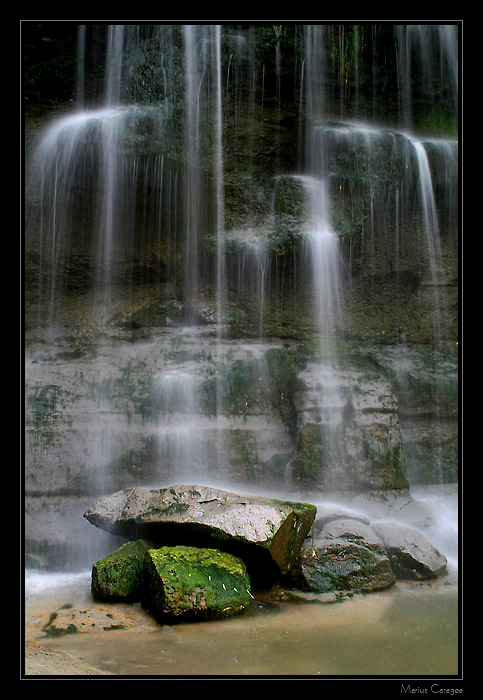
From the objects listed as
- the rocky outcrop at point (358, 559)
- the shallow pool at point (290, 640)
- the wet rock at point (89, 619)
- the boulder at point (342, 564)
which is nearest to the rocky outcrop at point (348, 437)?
the rocky outcrop at point (358, 559)

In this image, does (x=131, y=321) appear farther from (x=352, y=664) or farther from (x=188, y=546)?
(x=352, y=664)

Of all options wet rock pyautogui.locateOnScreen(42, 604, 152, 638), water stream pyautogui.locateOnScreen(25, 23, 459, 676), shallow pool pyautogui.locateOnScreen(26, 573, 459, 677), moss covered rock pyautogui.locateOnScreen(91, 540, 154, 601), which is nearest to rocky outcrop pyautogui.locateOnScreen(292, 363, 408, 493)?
water stream pyautogui.locateOnScreen(25, 23, 459, 676)

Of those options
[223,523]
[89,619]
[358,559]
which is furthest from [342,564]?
[89,619]

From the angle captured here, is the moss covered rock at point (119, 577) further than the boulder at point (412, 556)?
No

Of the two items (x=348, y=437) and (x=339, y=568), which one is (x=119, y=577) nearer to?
(x=339, y=568)

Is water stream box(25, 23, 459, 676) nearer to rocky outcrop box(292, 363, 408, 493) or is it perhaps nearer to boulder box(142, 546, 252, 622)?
rocky outcrop box(292, 363, 408, 493)

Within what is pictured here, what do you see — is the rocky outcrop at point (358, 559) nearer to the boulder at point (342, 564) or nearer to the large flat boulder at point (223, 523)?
the boulder at point (342, 564)

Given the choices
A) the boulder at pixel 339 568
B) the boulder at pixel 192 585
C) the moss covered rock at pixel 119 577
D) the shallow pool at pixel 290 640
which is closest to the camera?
the shallow pool at pixel 290 640

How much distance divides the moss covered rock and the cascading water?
2.09 meters

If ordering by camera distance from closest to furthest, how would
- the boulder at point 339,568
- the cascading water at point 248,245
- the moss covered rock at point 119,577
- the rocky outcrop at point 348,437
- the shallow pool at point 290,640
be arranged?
the shallow pool at point 290,640 < the moss covered rock at point 119,577 < the boulder at point 339,568 < the rocky outcrop at point 348,437 < the cascading water at point 248,245

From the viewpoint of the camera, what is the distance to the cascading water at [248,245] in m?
7.15

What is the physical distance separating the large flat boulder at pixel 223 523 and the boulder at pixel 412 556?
86 cm

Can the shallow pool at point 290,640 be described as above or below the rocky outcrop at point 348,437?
below

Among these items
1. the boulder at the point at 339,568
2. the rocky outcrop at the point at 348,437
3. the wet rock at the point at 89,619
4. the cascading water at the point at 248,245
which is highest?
the cascading water at the point at 248,245
